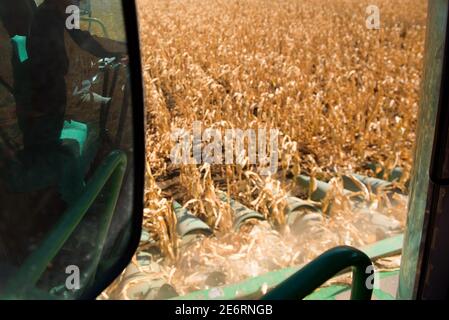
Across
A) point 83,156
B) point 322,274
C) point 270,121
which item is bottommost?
point 270,121

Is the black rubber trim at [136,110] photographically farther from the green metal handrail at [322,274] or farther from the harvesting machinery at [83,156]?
the green metal handrail at [322,274]

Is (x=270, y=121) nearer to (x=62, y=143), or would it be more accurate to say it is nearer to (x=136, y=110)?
(x=136, y=110)

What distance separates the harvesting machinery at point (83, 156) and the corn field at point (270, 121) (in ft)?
4.65

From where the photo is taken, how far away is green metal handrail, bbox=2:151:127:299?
2.40 feet

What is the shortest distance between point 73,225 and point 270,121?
2.99 metres

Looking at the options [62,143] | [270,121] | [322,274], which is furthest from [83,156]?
[270,121]

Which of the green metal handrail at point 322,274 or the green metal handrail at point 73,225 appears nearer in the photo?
the green metal handrail at point 73,225

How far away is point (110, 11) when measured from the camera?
90 cm

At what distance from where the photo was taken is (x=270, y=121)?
3727 millimetres

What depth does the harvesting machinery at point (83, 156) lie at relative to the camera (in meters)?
0.75

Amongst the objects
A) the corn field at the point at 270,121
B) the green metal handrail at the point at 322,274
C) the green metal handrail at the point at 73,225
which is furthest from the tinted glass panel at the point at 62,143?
the corn field at the point at 270,121

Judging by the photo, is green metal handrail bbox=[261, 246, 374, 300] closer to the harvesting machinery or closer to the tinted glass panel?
the harvesting machinery
